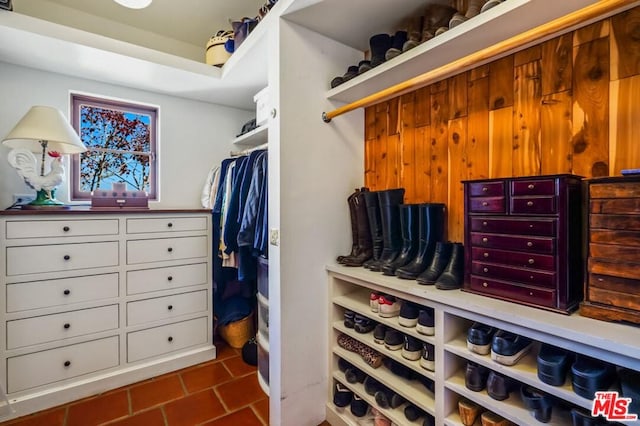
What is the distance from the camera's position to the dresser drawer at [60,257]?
163 centimetres

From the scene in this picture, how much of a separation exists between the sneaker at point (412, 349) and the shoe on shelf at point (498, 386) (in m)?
0.27

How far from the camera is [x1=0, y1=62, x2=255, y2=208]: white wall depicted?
1.99 meters

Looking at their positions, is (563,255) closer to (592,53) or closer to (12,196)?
(592,53)

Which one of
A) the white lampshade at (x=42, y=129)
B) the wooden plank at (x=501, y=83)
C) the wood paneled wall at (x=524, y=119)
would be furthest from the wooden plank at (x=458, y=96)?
the white lampshade at (x=42, y=129)

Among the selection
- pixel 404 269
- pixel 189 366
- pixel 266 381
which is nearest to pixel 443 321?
pixel 404 269

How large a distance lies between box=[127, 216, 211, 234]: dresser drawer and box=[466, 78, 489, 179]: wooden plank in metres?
1.75

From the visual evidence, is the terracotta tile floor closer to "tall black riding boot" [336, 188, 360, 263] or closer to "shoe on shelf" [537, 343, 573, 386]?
"tall black riding boot" [336, 188, 360, 263]

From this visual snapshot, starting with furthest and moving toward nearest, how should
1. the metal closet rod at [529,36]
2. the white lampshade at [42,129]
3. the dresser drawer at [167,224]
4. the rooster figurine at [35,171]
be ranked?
the dresser drawer at [167,224] → the rooster figurine at [35,171] → the white lampshade at [42,129] → the metal closet rod at [529,36]

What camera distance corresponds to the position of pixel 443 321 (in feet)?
3.50

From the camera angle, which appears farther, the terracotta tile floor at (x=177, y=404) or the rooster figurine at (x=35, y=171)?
the rooster figurine at (x=35, y=171)

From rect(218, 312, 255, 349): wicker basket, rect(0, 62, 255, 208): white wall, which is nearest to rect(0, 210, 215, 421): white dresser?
rect(218, 312, 255, 349): wicker basket

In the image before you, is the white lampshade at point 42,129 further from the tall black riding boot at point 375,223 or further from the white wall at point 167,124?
the tall black riding boot at point 375,223

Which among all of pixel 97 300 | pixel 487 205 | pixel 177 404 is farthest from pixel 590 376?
pixel 97 300

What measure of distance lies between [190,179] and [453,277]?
2311 millimetres
